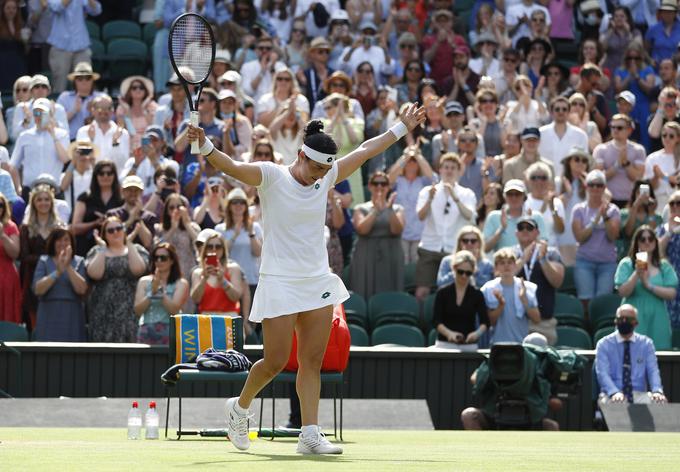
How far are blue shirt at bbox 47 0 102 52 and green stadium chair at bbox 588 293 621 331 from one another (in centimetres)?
788

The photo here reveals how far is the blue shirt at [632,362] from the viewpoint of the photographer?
13.1 metres

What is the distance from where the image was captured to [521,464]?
7.42m

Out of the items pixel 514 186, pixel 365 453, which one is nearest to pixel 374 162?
pixel 514 186

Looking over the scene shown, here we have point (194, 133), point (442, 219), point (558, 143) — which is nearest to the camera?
point (194, 133)

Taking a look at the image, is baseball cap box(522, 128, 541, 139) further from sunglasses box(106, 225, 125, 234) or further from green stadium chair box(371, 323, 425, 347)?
sunglasses box(106, 225, 125, 234)

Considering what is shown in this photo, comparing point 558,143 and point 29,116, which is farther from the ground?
point 29,116

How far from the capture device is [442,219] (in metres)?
15.4

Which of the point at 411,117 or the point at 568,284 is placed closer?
the point at 411,117

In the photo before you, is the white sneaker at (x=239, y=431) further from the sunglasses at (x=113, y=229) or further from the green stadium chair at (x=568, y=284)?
the green stadium chair at (x=568, y=284)

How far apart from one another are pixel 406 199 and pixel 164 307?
3.78 meters

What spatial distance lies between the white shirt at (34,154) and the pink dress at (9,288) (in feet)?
6.19

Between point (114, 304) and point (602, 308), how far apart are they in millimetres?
4827

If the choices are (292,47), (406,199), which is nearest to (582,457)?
(406,199)

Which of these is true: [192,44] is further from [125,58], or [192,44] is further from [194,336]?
[125,58]
